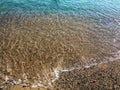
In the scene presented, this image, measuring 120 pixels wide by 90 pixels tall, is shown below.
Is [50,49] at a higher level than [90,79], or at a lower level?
higher

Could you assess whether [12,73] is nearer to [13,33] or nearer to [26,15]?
[13,33]

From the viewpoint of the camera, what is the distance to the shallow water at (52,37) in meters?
19.2

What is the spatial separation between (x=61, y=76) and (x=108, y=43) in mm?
8074

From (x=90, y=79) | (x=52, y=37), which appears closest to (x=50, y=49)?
(x=52, y=37)

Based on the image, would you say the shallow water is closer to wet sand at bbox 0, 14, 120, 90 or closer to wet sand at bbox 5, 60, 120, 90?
wet sand at bbox 0, 14, 120, 90

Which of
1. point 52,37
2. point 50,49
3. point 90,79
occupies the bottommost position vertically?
point 90,79

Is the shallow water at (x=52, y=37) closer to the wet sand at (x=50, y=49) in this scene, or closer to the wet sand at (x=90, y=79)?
the wet sand at (x=50, y=49)

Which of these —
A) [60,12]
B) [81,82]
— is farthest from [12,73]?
[60,12]

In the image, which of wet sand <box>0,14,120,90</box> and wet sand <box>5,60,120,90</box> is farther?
wet sand <box>0,14,120,90</box>

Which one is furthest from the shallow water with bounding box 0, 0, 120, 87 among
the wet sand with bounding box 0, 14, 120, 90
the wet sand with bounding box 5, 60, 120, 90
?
the wet sand with bounding box 5, 60, 120, 90

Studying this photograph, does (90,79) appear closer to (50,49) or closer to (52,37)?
(50,49)

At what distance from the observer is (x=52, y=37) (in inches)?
931

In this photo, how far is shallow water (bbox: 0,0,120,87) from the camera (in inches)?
755

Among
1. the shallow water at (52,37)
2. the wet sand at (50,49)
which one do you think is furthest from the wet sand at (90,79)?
the shallow water at (52,37)
